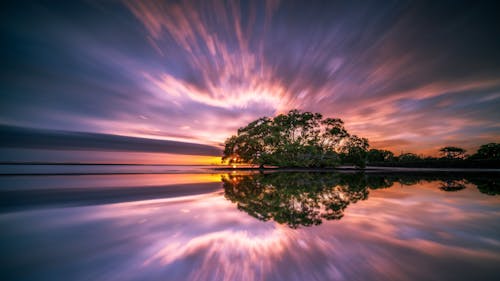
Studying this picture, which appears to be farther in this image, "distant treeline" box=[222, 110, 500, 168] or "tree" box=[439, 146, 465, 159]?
"tree" box=[439, 146, 465, 159]

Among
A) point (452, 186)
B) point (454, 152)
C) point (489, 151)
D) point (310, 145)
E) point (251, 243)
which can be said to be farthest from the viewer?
point (454, 152)

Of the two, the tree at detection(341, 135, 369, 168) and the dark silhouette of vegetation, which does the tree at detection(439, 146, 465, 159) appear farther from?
the dark silhouette of vegetation

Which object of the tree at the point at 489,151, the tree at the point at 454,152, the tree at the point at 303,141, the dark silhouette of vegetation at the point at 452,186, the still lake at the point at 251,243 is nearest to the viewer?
the still lake at the point at 251,243

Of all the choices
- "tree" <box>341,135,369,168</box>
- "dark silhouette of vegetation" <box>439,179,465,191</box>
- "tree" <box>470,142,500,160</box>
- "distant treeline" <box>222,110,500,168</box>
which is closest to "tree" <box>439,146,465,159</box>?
"tree" <box>470,142,500,160</box>

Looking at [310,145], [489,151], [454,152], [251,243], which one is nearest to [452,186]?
[251,243]

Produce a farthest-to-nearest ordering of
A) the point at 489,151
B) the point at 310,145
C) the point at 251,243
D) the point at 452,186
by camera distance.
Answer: the point at 489,151 → the point at 310,145 → the point at 452,186 → the point at 251,243

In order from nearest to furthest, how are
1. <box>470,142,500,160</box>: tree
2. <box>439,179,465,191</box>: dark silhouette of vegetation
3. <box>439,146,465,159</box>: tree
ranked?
<box>439,179,465,191</box>: dark silhouette of vegetation
<box>470,142,500,160</box>: tree
<box>439,146,465,159</box>: tree

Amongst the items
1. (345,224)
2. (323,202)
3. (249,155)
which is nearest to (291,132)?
(249,155)

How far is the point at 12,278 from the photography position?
251 centimetres

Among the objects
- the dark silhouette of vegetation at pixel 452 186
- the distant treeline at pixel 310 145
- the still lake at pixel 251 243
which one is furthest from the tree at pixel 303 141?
the still lake at pixel 251 243

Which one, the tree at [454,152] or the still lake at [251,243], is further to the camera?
the tree at [454,152]

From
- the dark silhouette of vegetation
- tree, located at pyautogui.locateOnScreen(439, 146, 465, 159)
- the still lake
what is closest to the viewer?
the still lake

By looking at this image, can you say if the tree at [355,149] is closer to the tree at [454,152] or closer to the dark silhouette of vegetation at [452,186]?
the dark silhouette of vegetation at [452,186]

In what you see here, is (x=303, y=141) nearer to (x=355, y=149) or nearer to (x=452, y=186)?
(x=355, y=149)
